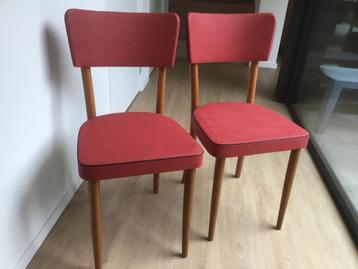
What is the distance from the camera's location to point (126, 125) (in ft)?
3.78

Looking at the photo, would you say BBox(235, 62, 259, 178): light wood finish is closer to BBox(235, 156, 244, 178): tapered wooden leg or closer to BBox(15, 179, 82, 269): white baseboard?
BBox(235, 156, 244, 178): tapered wooden leg

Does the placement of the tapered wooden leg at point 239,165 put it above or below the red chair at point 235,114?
below

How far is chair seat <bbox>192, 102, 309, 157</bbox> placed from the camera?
1.11 meters

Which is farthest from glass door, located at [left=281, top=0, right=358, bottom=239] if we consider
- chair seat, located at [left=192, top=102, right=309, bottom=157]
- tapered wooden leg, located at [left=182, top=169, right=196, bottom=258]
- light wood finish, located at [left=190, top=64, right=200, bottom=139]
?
light wood finish, located at [left=190, top=64, right=200, bottom=139]

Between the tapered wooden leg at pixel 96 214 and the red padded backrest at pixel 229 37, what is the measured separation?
678mm

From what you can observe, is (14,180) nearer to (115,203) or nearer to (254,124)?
(115,203)

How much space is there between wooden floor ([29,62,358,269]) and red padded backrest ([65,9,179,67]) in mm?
667

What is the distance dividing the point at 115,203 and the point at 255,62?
3.11ft

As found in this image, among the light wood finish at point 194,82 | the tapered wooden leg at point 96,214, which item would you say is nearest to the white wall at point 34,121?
the tapered wooden leg at point 96,214

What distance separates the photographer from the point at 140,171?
0.98m

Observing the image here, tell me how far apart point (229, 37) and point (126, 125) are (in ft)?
2.08

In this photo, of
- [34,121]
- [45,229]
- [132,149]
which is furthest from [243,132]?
[45,229]

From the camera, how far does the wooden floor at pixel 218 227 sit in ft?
A: 4.05

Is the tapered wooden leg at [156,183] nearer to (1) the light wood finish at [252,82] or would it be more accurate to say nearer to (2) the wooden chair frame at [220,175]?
(2) the wooden chair frame at [220,175]
